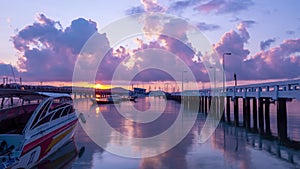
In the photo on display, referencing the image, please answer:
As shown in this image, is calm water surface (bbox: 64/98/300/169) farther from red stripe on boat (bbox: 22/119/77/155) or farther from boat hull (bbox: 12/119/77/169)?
red stripe on boat (bbox: 22/119/77/155)

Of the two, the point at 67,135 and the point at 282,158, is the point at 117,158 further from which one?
the point at 282,158

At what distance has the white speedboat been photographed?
1016 cm

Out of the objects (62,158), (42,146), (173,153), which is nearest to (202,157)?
(173,153)

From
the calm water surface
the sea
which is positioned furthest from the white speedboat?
the calm water surface

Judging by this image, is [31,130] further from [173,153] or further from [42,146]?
[173,153]

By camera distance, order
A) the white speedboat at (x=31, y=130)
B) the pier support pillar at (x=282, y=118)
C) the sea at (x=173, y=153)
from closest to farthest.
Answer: the white speedboat at (x=31, y=130) < the sea at (x=173, y=153) < the pier support pillar at (x=282, y=118)

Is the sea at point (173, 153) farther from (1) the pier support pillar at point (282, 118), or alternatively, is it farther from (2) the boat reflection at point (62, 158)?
A: (1) the pier support pillar at point (282, 118)

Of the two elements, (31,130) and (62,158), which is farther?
(62,158)

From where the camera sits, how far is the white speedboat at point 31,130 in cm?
1016

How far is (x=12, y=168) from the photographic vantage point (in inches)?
369

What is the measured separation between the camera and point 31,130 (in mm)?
11008

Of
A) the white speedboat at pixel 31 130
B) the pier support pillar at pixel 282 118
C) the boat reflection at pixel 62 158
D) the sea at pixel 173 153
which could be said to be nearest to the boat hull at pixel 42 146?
the white speedboat at pixel 31 130

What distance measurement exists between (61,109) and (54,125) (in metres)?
1.65

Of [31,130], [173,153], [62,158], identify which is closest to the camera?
[31,130]
